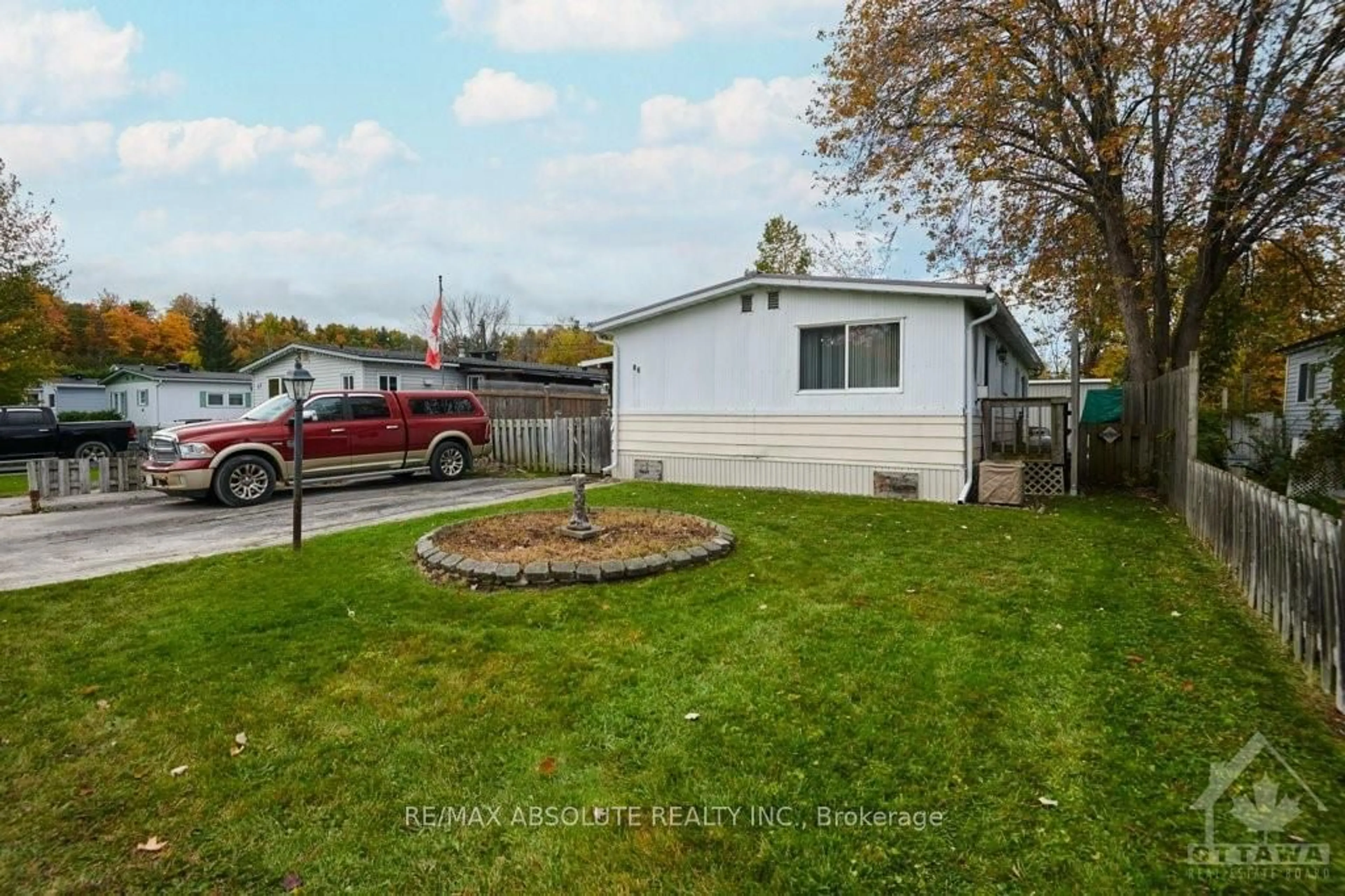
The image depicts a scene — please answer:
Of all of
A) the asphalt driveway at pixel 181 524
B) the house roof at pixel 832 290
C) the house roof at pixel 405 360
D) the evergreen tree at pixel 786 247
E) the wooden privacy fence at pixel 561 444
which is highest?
the evergreen tree at pixel 786 247

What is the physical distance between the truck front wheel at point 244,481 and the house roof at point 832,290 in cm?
608

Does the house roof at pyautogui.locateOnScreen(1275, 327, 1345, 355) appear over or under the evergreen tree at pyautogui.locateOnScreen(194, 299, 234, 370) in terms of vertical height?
under

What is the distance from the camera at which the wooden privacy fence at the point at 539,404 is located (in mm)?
20688

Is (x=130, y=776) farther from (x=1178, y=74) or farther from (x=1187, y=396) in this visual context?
(x=1178, y=74)

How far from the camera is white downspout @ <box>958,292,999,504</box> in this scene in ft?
29.2

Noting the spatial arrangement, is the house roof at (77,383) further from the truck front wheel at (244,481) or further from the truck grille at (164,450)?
the truck front wheel at (244,481)

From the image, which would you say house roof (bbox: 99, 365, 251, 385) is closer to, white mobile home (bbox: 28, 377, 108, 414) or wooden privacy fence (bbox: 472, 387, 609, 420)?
white mobile home (bbox: 28, 377, 108, 414)

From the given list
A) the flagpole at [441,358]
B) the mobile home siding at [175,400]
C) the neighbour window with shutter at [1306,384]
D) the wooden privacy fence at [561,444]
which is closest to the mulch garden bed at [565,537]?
the wooden privacy fence at [561,444]

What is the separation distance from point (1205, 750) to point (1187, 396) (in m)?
6.80

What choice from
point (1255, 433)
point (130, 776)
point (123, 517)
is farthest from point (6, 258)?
point (1255, 433)

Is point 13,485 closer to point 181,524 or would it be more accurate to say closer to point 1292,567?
point 181,524

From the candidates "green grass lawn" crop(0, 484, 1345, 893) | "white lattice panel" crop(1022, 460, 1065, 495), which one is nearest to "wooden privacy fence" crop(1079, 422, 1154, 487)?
"white lattice panel" crop(1022, 460, 1065, 495)

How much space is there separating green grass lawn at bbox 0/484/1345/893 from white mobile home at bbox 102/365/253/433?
2865 cm

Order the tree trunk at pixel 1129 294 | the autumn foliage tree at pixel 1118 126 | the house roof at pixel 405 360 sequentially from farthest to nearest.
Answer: the house roof at pixel 405 360, the tree trunk at pixel 1129 294, the autumn foliage tree at pixel 1118 126
